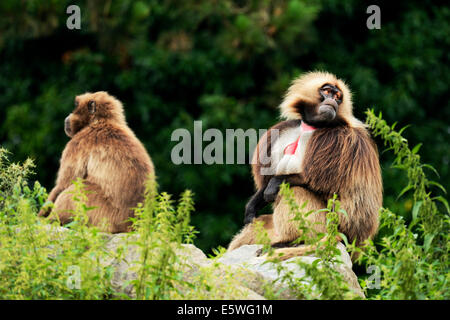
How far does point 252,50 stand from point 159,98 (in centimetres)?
205

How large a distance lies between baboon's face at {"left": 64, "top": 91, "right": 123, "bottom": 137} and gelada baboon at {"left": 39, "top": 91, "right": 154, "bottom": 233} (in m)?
0.02

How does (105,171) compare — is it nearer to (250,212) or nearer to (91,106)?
(91,106)

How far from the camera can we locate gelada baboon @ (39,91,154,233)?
6.98 meters

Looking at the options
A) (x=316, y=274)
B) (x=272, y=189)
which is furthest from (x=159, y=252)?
(x=272, y=189)

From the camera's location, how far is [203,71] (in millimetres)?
14266

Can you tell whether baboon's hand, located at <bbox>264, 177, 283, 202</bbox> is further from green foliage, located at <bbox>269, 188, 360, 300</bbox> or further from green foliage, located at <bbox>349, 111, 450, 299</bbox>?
green foliage, located at <bbox>349, 111, 450, 299</bbox>

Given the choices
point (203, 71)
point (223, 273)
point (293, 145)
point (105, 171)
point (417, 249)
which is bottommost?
point (223, 273)

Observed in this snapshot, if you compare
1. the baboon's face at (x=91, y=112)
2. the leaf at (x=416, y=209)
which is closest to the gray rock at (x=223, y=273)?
the leaf at (x=416, y=209)

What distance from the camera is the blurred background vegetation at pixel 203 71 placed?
13.6 metres

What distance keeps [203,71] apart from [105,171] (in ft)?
24.6

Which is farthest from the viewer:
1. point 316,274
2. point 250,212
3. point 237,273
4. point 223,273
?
point 250,212

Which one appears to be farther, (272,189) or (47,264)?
(272,189)

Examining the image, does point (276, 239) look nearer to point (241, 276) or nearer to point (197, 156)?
point (241, 276)

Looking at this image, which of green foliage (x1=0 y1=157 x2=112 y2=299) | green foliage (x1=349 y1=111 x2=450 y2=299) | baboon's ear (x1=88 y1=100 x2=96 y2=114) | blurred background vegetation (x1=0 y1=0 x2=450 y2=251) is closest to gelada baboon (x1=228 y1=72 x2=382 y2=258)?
green foliage (x1=349 y1=111 x2=450 y2=299)
